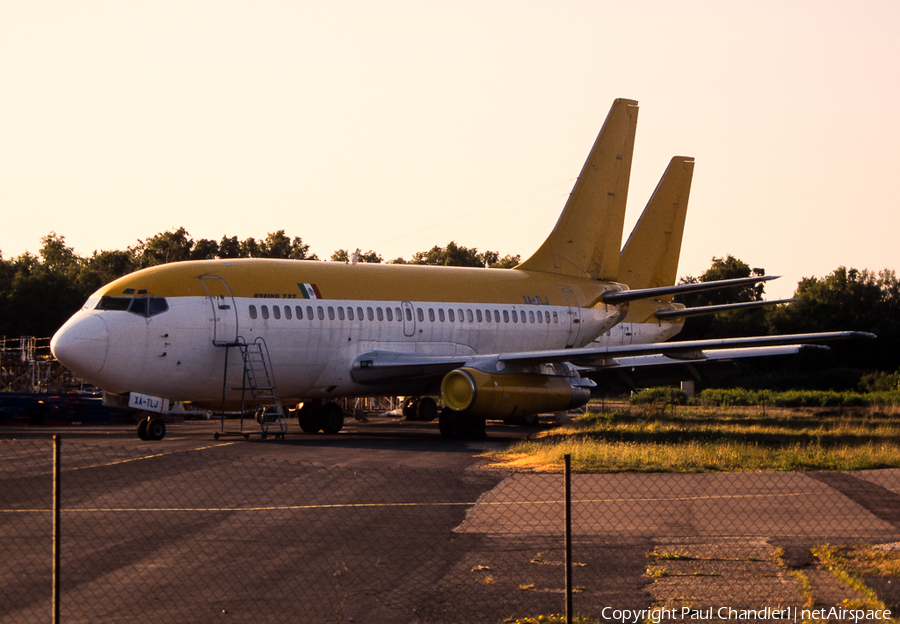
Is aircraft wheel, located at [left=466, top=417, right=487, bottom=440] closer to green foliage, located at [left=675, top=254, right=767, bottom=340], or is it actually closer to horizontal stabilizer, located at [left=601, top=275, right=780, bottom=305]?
horizontal stabilizer, located at [left=601, top=275, right=780, bottom=305]

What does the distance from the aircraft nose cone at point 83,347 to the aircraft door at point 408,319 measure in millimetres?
8449

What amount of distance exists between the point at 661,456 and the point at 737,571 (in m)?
10.1

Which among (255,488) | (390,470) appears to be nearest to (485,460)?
(390,470)

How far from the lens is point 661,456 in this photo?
19.7m

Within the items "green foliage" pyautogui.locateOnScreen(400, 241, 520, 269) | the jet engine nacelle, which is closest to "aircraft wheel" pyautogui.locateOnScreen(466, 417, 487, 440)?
the jet engine nacelle

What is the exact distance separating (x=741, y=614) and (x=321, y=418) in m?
21.5

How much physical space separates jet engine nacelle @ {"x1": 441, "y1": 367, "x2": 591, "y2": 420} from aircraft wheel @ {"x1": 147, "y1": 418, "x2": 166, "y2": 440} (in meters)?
6.65

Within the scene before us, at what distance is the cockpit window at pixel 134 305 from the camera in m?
23.4

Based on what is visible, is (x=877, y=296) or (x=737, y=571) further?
(x=877, y=296)

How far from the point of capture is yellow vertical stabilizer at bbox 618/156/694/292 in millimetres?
40531

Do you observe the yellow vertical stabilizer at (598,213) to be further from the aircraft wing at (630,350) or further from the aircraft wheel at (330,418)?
the aircraft wing at (630,350)

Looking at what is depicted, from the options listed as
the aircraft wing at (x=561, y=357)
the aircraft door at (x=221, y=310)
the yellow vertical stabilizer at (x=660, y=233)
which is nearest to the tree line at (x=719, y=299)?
the yellow vertical stabilizer at (x=660, y=233)

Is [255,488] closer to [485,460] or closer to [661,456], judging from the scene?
[485,460]

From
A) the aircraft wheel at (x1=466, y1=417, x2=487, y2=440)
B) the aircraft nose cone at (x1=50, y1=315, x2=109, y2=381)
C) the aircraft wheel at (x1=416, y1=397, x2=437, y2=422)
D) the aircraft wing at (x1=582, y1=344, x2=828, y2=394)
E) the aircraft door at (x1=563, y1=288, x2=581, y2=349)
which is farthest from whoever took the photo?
the aircraft wheel at (x1=416, y1=397, x2=437, y2=422)
